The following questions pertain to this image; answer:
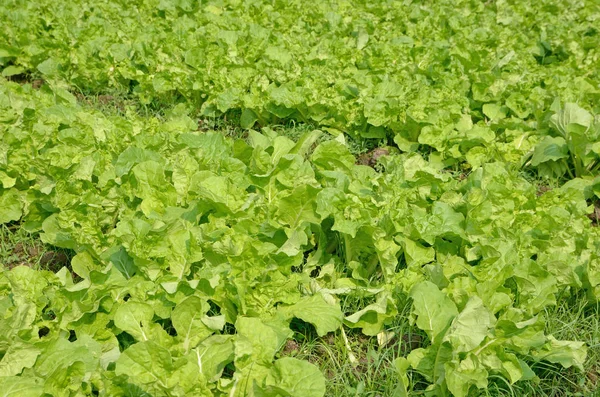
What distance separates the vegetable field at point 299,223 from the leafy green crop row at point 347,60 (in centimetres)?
3

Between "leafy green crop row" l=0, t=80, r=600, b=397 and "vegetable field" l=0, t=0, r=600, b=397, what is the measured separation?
1 centimetres

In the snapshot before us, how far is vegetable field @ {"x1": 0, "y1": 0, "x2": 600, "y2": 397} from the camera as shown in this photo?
10.3 feet

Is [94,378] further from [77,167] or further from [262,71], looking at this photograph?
[262,71]

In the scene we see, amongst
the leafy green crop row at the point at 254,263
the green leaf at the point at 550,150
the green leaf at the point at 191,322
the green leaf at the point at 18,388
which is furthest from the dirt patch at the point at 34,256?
the green leaf at the point at 550,150

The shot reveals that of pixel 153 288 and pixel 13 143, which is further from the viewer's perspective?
pixel 13 143

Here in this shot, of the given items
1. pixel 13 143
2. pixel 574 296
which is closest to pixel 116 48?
pixel 13 143

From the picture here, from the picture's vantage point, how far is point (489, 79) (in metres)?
5.59

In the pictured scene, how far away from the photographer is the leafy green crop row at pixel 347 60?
5270 mm

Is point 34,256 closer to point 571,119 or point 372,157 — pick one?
point 372,157

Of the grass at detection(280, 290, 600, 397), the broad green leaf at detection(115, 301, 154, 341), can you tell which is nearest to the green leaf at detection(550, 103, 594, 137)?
the grass at detection(280, 290, 600, 397)

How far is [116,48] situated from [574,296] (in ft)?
15.3

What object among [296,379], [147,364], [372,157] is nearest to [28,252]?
[147,364]

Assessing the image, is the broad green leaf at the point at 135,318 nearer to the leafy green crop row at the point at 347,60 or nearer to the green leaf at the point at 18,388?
the green leaf at the point at 18,388

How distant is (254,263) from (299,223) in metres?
0.53
